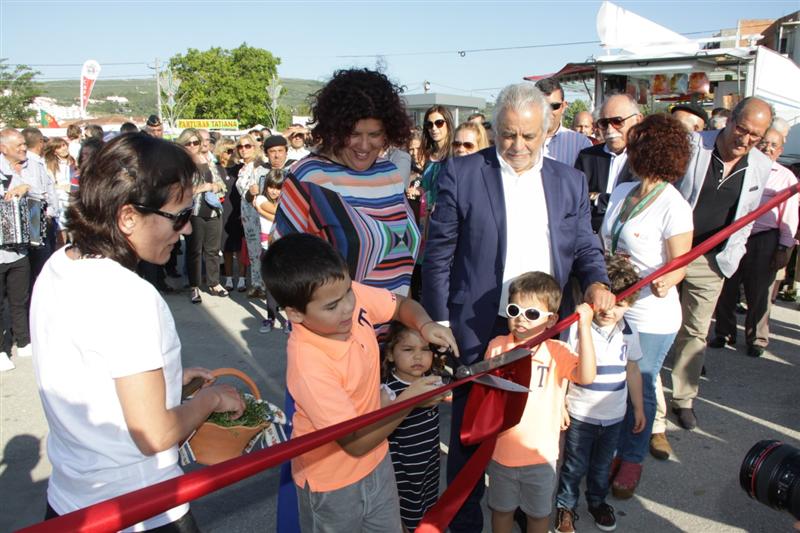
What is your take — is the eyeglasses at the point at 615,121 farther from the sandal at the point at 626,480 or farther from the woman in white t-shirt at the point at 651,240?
the sandal at the point at 626,480

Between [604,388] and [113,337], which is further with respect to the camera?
[604,388]

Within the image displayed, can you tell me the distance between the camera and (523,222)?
2.51 meters

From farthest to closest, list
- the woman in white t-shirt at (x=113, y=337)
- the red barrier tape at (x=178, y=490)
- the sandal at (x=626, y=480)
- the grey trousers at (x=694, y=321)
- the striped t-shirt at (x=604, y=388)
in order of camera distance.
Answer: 1. the grey trousers at (x=694, y=321)
2. the sandal at (x=626, y=480)
3. the striped t-shirt at (x=604, y=388)
4. the woman in white t-shirt at (x=113, y=337)
5. the red barrier tape at (x=178, y=490)

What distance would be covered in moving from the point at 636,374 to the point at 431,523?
165 cm

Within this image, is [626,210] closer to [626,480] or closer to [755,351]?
[626,480]

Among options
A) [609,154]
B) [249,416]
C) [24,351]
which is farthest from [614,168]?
[24,351]

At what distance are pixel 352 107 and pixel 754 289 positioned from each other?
437cm

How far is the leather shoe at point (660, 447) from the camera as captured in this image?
11.7ft

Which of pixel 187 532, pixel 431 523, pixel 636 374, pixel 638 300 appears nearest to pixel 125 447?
pixel 187 532

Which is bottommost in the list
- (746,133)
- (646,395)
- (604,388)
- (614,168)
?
(646,395)

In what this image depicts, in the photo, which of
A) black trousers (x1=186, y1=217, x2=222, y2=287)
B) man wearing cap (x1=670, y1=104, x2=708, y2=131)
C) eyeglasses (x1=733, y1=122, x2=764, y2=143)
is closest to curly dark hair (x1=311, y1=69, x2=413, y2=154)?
eyeglasses (x1=733, y1=122, x2=764, y2=143)

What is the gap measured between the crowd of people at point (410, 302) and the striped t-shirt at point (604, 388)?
0.03 ft

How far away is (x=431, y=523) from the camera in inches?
66.6

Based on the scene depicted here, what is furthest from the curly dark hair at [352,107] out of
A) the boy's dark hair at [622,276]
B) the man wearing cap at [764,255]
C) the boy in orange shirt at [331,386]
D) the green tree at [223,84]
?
the green tree at [223,84]
